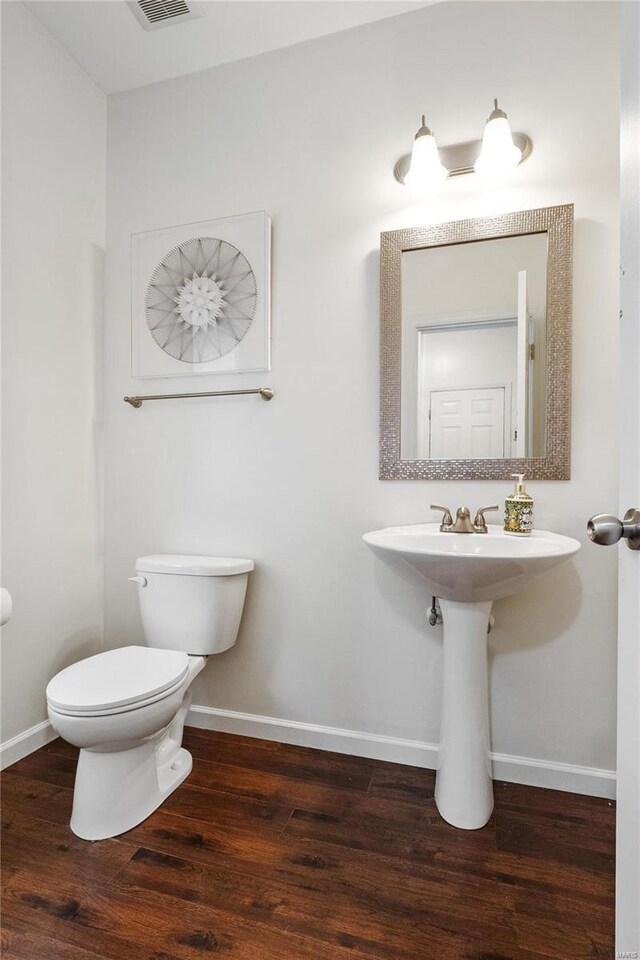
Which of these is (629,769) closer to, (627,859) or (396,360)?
(627,859)

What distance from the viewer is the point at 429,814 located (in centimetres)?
141

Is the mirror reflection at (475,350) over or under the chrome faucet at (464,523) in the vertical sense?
over

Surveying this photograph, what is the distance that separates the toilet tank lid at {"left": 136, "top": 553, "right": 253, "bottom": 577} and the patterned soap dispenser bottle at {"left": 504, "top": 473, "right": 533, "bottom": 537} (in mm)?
897

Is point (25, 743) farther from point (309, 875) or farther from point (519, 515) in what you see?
point (519, 515)

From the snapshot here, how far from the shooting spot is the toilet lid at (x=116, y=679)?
1.23 meters

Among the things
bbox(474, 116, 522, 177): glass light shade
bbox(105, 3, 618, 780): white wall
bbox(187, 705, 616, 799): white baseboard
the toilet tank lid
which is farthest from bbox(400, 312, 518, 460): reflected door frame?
bbox(187, 705, 616, 799): white baseboard

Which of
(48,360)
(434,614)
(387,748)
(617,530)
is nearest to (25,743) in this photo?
(387,748)

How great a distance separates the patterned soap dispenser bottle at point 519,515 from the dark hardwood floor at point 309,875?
0.83m

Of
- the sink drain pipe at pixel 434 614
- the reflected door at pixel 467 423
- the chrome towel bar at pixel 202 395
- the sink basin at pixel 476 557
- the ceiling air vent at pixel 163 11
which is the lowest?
the sink drain pipe at pixel 434 614

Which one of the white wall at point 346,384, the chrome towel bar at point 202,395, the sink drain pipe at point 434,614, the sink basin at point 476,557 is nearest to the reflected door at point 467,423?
the white wall at point 346,384

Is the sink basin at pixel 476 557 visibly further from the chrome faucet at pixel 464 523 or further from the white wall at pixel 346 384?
the white wall at pixel 346 384

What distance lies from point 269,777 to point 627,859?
1.22 metres

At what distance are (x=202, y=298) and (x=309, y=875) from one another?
1.86m

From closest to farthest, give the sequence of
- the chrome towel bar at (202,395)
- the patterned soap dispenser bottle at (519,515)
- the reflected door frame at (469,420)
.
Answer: the patterned soap dispenser bottle at (519,515) < the reflected door frame at (469,420) < the chrome towel bar at (202,395)
